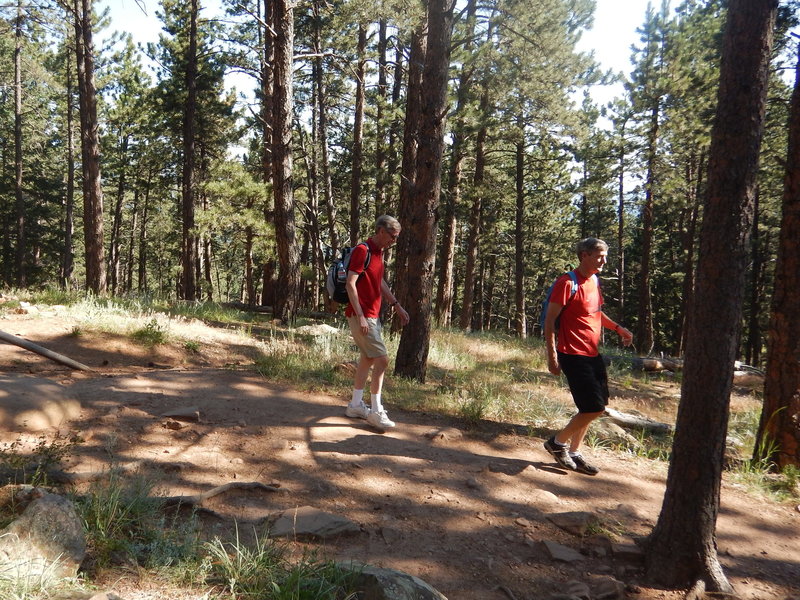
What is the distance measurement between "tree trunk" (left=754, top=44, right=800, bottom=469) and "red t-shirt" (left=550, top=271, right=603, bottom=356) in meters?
2.25

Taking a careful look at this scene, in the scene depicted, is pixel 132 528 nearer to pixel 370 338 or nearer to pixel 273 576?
pixel 273 576

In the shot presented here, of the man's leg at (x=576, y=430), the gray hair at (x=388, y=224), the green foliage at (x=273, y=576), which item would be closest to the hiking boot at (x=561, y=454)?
the man's leg at (x=576, y=430)

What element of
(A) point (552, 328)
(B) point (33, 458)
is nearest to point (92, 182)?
(B) point (33, 458)

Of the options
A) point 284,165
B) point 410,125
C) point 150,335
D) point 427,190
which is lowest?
point 150,335

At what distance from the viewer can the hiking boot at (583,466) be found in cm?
500

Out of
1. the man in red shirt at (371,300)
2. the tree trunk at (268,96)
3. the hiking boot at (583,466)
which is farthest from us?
the tree trunk at (268,96)

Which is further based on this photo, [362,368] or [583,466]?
[362,368]

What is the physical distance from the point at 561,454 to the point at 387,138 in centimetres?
1925

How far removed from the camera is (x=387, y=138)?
22234mm

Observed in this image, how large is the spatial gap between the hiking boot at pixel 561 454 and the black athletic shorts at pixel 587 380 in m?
0.54

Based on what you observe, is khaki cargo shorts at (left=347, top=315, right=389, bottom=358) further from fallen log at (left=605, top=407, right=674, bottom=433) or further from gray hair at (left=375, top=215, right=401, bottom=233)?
fallen log at (left=605, top=407, right=674, bottom=433)

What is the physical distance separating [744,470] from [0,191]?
34.7 meters

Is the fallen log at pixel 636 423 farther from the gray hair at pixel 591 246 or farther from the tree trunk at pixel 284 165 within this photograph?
the tree trunk at pixel 284 165

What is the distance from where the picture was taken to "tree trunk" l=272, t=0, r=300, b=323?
11.3 meters
